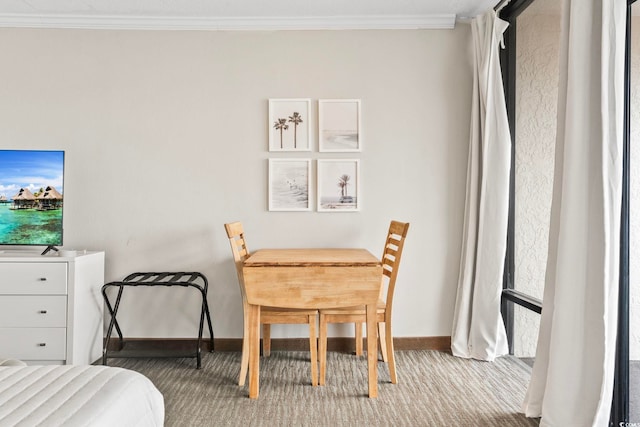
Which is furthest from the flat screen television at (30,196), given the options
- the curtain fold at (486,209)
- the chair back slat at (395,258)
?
the curtain fold at (486,209)

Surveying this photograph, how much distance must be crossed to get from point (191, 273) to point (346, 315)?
1.16 meters

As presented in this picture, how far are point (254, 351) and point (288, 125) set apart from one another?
5.25ft

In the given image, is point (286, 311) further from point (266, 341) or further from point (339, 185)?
point (339, 185)

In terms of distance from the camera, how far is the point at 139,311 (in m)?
3.25

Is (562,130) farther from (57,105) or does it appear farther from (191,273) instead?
(57,105)

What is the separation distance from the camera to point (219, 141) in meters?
3.24

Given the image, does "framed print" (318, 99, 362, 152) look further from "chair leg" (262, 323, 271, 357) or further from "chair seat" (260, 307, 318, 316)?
"chair leg" (262, 323, 271, 357)

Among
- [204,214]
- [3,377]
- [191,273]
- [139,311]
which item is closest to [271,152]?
[204,214]

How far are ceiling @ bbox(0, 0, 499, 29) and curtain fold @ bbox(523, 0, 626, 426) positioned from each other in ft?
4.11

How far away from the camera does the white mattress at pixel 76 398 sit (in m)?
1.09

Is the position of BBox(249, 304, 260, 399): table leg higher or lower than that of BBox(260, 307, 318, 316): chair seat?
lower

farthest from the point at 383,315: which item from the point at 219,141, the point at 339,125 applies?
the point at 219,141

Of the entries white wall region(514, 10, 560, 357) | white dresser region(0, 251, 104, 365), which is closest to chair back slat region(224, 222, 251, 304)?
white dresser region(0, 251, 104, 365)

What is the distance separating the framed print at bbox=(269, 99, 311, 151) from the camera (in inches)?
128
